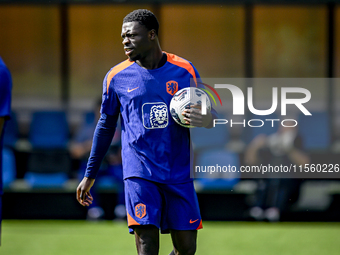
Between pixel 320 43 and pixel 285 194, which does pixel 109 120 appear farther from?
pixel 320 43

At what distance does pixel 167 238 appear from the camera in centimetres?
590

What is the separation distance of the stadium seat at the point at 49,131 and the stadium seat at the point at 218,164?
6.06 ft

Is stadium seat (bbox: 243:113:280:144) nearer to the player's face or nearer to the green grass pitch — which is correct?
the green grass pitch

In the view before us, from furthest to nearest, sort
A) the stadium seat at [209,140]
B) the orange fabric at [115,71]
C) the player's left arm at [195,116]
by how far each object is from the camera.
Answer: the stadium seat at [209,140], the orange fabric at [115,71], the player's left arm at [195,116]

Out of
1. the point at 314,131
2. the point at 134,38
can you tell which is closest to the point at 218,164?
the point at 314,131

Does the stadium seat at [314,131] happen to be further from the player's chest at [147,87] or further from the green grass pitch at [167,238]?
the player's chest at [147,87]

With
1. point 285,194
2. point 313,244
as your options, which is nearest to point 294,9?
point 285,194

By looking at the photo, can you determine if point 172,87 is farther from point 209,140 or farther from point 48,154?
point 48,154

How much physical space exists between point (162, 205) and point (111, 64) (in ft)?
14.8

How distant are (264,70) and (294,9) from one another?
901 mm

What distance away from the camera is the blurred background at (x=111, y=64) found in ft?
21.5

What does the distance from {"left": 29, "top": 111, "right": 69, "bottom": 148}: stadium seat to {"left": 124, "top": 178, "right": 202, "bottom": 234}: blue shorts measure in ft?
12.5

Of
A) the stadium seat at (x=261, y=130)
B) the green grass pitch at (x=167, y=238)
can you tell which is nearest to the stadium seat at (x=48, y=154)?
the green grass pitch at (x=167, y=238)

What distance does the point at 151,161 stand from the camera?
10.2 ft
